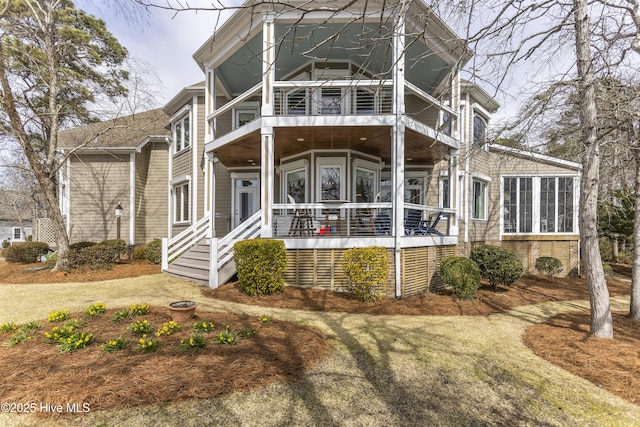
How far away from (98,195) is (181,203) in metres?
3.73

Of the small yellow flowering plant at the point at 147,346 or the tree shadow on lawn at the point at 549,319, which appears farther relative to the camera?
the tree shadow on lawn at the point at 549,319

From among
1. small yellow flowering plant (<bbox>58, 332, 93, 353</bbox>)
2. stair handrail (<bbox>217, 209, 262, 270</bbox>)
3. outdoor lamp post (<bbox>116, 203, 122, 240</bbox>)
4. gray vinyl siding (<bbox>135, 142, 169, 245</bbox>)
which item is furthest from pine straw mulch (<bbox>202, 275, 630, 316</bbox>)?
gray vinyl siding (<bbox>135, 142, 169, 245</bbox>)

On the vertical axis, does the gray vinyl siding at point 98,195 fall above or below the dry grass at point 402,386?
above

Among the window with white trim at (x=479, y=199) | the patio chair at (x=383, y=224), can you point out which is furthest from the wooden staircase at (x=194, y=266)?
the window with white trim at (x=479, y=199)

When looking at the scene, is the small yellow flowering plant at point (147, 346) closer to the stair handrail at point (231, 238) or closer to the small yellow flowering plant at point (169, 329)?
the small yellow flowering plant at point (169, 329)

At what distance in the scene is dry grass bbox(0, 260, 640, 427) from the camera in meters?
2.42

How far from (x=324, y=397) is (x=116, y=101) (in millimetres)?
13244

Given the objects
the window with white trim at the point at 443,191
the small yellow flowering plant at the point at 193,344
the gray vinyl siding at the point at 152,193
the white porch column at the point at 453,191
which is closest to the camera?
the small yellow flowering plant at the point at 193,344

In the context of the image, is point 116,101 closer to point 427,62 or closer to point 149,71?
A: point 149,71

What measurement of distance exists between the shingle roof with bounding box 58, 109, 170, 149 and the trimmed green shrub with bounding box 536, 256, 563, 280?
1506cm

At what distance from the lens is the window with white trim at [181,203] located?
40.3 ft

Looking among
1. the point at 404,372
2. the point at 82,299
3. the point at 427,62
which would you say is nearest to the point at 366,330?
the point at 404,372

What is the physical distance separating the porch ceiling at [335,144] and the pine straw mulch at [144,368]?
5275 millimetres

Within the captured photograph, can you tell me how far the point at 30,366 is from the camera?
2932 mm
